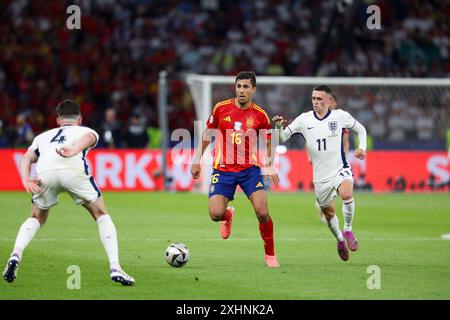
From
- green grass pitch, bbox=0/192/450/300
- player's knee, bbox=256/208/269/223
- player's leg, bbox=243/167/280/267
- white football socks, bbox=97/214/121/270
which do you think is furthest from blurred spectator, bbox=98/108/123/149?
white football socks, bbox=97/214/121/270

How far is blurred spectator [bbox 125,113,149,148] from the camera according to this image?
2852cm

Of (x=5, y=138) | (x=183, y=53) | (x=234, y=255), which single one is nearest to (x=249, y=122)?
(x=234, y=255)

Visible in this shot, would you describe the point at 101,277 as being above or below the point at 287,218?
below

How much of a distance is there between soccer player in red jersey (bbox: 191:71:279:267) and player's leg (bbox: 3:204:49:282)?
2.33m

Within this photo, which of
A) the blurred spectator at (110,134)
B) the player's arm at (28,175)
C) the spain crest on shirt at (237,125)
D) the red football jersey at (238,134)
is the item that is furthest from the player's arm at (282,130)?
the blurred spectator at (110,134)

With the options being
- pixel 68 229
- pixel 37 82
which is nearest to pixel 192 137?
pixel 37 82

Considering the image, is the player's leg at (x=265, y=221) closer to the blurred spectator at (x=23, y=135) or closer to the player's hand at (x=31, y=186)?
the player's hand at (x=31, y=186)

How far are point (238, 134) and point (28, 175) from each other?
3046 mm

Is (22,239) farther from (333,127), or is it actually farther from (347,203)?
(333,127)

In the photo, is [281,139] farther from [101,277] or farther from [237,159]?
[101,277]

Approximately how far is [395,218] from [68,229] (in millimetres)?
6680

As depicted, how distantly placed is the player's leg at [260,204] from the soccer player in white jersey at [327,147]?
129cm

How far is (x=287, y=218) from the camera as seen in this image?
19.9m

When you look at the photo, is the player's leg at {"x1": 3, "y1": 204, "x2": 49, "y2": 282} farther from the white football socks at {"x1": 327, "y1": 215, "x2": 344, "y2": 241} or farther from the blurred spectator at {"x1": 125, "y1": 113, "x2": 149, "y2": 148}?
the blurred spectator at {"x1": 125, "y1": 113, "x2": 149, "y2": 148}
